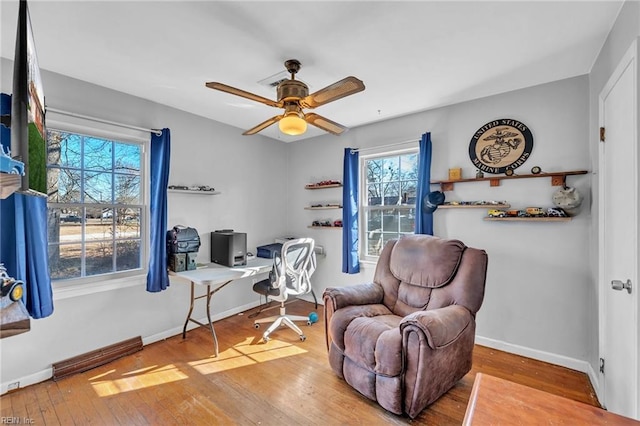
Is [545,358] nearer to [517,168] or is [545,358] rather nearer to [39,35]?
[517,168]

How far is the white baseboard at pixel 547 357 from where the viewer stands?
2230mm

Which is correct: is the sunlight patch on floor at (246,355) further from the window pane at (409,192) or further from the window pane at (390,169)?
the window pane at (390,169)

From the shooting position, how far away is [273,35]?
1.86 meters

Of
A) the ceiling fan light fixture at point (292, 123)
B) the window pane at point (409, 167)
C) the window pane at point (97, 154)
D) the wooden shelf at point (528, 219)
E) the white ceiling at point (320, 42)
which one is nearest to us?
the white ceiling at point (320, 42)

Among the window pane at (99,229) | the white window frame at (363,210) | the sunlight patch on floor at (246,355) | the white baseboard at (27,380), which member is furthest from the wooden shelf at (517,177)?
the white baseboard at (27,380)

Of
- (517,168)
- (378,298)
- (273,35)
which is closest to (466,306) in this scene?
(378,298)

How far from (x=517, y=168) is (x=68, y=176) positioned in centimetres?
403

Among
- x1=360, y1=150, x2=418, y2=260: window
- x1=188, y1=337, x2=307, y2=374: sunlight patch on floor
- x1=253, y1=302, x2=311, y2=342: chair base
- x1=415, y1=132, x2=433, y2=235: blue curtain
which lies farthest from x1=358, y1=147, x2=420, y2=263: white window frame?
x1=188, y1=337, x2=307, y2=374: sunlight patch on floor

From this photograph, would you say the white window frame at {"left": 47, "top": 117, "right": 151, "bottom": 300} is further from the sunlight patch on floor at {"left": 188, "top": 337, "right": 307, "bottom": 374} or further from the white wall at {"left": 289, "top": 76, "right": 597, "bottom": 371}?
the white wall at {"left": 289, "top": 76, "right": 597, "bottom": 371}

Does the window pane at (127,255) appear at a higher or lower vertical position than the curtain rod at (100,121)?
lower

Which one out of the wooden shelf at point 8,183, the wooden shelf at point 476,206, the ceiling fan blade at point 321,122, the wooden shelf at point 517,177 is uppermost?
the ceiling fan blade at point 321,122

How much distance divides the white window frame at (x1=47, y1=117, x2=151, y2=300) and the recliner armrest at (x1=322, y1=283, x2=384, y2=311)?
76.3 inches

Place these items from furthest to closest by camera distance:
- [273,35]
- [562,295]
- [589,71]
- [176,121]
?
[176,121] < [562,295] < [589,71] < [273,35]

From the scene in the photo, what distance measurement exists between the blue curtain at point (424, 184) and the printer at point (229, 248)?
1.96m
